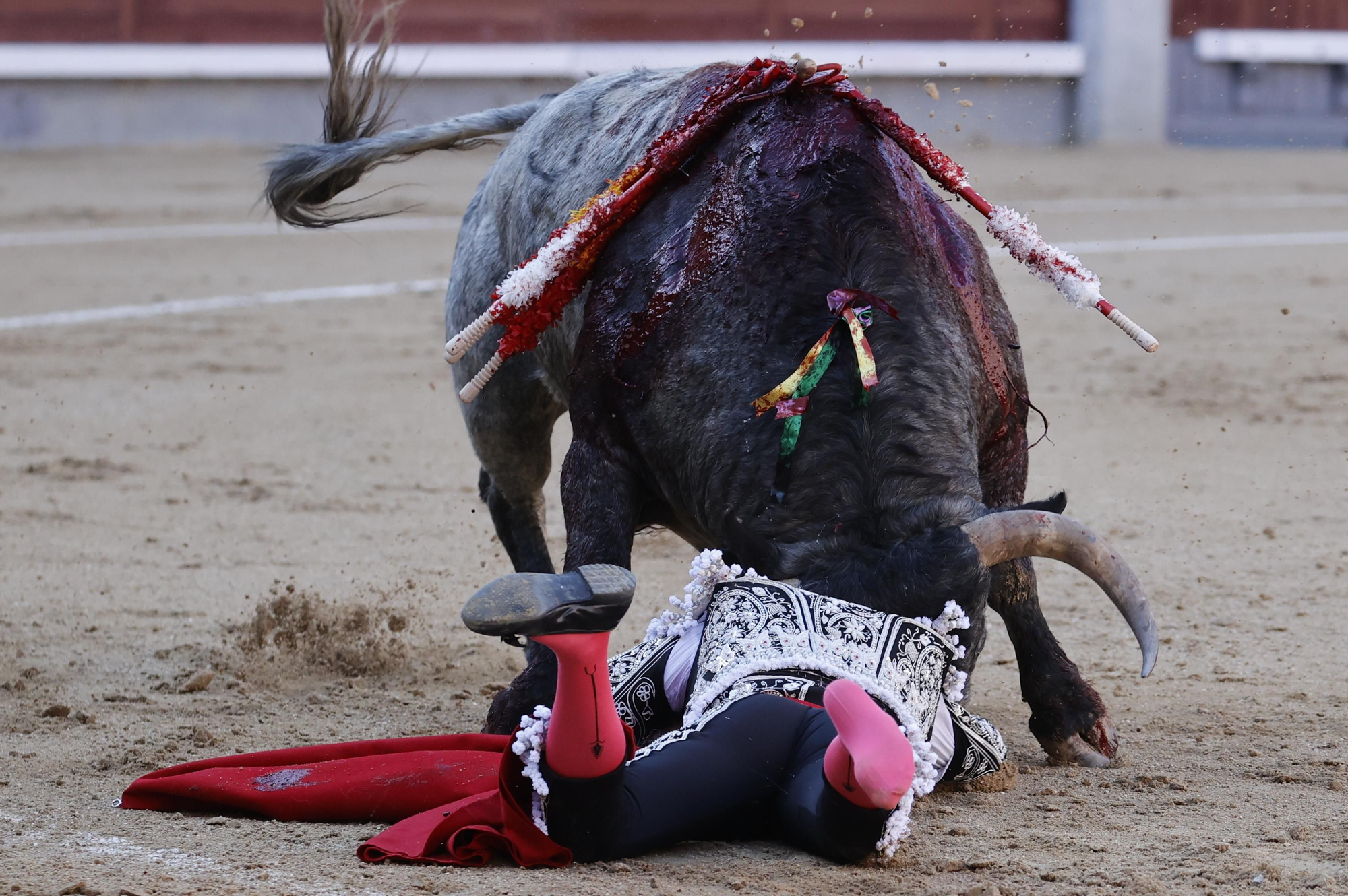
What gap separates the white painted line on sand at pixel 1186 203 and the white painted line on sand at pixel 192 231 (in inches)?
142

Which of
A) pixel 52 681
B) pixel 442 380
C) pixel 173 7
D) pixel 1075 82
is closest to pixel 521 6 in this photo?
pixel 173 7

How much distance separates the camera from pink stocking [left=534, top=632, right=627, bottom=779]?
1.81m

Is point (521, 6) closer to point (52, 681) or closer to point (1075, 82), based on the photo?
point (1075, 82)

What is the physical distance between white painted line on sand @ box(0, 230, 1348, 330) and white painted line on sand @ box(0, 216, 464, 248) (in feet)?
2.68

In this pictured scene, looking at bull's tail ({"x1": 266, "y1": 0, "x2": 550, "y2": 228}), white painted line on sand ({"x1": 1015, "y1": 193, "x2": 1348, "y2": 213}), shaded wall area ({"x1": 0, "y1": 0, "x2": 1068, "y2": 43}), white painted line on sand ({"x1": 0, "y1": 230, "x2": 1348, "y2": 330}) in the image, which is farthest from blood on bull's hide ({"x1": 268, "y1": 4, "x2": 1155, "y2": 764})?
shaded wall area ({"x1": 0, "y1": 0, "x2": 1068, "y2": 43})

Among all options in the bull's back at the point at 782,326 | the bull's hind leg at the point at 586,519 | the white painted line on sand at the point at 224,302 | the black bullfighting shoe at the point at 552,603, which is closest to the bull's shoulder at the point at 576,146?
the bull's back at the point at 782,326

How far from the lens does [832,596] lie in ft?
6.57

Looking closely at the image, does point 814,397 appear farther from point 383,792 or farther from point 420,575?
point 420,575

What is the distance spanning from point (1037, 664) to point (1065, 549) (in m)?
0.60

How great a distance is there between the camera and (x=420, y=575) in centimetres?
377

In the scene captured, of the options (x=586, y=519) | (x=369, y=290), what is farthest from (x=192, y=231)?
(x=586, y=519)

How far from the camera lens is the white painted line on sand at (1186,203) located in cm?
1039

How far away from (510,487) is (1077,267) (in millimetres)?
1238

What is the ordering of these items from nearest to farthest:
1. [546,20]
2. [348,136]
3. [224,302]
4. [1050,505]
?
1. [1050,505]
2. [348,136]
3. [224,302]
4. [546,20]
